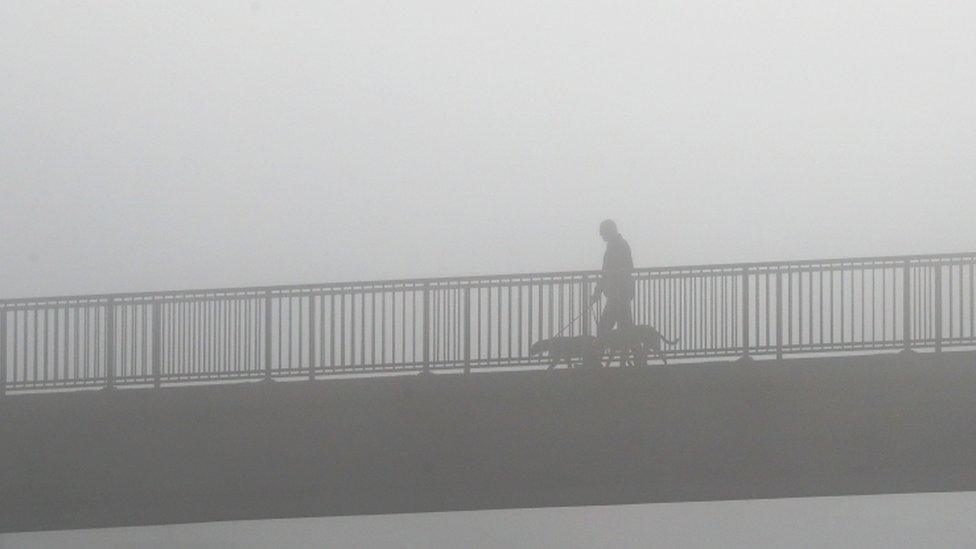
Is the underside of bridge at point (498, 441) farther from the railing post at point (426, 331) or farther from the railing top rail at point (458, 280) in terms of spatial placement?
the railing top rail at point (458, 280)

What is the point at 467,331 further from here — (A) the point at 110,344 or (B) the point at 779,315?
(A) the point at 110,344

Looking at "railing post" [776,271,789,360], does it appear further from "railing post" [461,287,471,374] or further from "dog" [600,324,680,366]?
"railing post" [461,287,471,374]

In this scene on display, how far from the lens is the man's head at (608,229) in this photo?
44.4 feet

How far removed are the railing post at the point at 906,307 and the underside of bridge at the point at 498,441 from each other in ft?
0.81

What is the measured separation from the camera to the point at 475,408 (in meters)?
13.4

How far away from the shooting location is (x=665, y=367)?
44.4 ft

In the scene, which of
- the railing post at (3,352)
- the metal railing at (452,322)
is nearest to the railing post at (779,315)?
the metal railing at (452,322)

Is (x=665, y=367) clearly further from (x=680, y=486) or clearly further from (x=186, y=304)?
(x=186, y=304)

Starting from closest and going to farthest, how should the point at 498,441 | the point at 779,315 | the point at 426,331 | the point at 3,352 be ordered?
the point at 498,441
the point at 779,315
the point at 426,331
the point at 3,352

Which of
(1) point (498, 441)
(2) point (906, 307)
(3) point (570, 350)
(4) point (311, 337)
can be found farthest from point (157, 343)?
(2) point (906, 307)

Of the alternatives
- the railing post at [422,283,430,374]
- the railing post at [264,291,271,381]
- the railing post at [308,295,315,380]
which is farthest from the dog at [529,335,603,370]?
the railing post at [264,291,271,381]

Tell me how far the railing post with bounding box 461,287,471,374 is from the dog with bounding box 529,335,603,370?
629 millimetres

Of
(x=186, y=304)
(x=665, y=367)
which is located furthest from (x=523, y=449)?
(x=186, y=304)

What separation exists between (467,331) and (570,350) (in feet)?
3.54
